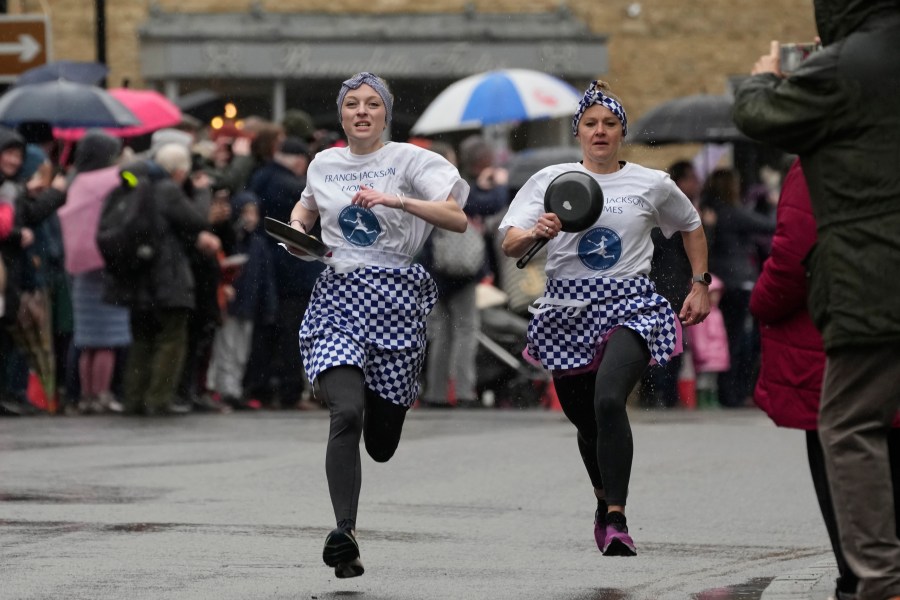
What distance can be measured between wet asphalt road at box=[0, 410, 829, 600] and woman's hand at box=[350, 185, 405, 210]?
1.38 m

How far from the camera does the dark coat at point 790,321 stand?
22.6 ft

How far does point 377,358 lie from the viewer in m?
8.07

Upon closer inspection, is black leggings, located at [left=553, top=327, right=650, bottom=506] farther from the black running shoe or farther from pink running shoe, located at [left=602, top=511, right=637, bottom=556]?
the black running shoe

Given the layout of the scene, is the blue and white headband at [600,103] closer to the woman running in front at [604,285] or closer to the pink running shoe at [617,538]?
the woman running in front at [604,285]

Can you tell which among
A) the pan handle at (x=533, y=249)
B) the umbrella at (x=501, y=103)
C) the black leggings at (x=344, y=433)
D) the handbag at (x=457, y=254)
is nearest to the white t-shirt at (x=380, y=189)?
the pan handle at (x=533, y=249)

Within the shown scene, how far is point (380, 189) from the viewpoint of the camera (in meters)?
8.12

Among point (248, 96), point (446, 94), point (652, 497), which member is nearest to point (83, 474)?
point (652, 497)

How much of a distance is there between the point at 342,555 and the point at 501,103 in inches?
521

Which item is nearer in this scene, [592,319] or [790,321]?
[790,321]

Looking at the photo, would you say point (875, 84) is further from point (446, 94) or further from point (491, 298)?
point (446, 94)

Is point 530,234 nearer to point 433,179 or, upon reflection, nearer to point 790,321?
point 433,179

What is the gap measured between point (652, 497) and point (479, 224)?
680 cm

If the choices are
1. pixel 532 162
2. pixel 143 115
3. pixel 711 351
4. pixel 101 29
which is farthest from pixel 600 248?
pixel 101 29

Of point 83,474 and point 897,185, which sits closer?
point 897,185
